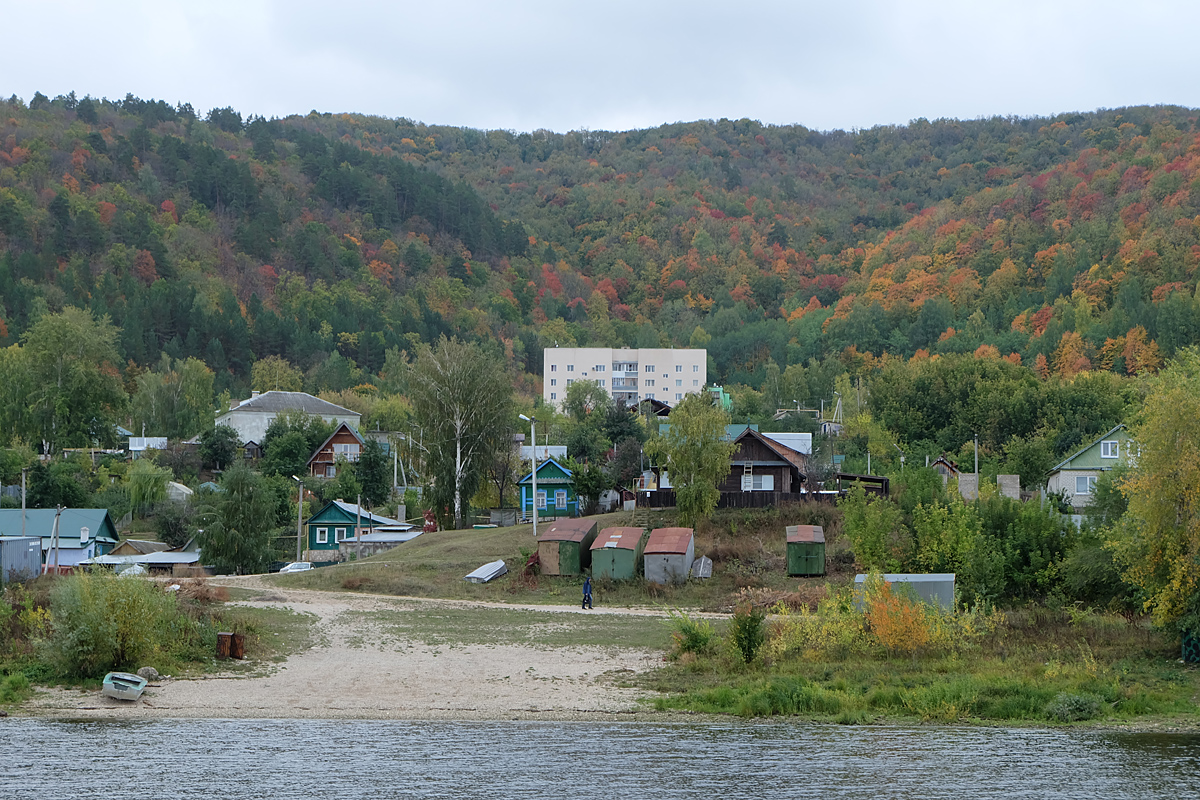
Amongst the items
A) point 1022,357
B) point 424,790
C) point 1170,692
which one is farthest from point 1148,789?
point 1022,357

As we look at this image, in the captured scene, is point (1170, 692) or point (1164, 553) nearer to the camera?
point (1170, 692)

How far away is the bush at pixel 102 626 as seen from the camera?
1038 inches

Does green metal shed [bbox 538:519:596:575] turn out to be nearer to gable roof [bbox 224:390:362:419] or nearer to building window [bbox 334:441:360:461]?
building window [bbox 334:441:360:461]

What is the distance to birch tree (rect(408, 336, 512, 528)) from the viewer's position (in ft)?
205

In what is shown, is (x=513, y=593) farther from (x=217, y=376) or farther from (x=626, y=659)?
(x=217, y=376)

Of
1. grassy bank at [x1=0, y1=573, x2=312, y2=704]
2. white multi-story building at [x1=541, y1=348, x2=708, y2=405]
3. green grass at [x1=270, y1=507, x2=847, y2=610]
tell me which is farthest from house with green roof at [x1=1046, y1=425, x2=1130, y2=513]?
white multi-story building at [x1=541, y1=348, x2=708, y2=405]

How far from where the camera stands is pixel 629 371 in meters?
162

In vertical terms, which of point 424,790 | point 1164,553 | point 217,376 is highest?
point 217,376

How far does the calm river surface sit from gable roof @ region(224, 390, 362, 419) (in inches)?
3591

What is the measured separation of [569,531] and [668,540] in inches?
173

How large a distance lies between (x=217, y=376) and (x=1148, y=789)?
132742 mm

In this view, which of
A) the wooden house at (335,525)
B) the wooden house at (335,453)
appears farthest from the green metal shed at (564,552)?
the wooden house at (335,453)

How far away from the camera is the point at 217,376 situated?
139250 mm

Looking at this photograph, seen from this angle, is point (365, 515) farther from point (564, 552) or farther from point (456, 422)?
point (564, 552)
